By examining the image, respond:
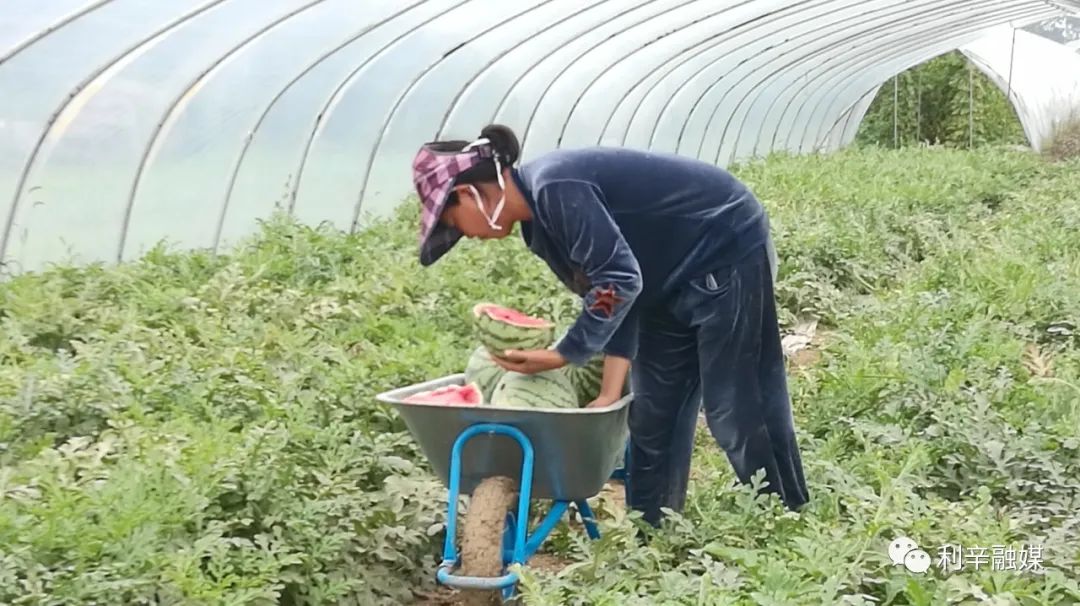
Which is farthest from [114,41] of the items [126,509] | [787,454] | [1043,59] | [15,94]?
[1043,59]

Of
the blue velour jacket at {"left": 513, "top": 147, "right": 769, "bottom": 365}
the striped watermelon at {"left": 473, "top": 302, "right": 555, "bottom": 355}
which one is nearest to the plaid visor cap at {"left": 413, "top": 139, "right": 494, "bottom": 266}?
the blue velour jacket at {"left": 513, "top": 147, "right": 769, "bottom": 365}

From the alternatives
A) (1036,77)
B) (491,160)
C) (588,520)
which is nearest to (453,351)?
(588,520)

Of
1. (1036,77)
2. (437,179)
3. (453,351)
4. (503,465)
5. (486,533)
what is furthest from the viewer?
(1036,77)

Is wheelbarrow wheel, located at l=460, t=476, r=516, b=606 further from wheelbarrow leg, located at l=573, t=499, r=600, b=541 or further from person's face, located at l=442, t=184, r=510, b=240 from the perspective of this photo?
person's face, located at l=442, t=184, r=510, b=240

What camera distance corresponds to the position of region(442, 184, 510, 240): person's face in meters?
3.00

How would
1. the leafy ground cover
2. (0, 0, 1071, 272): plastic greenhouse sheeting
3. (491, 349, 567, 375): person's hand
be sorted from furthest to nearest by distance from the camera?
(0, 0, 1071, 272): plastic greenhouse sheeting
(491, 349, 567, 375): person's hand
the leafy ground cover

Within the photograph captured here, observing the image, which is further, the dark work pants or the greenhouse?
the dark work pants

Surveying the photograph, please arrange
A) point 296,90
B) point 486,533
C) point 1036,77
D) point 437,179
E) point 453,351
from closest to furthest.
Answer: point 437,179 < point 486,533 < point 453,351 < point 296,90 < point 1036,77

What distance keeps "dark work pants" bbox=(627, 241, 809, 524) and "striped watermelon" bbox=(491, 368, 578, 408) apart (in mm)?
330

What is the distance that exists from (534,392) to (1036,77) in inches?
931

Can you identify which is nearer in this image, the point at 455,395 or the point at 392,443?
the point at 455,395

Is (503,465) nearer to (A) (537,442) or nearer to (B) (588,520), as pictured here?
(A) (537,442)

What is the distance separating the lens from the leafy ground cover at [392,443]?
9.57 feet

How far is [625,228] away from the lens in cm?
329
